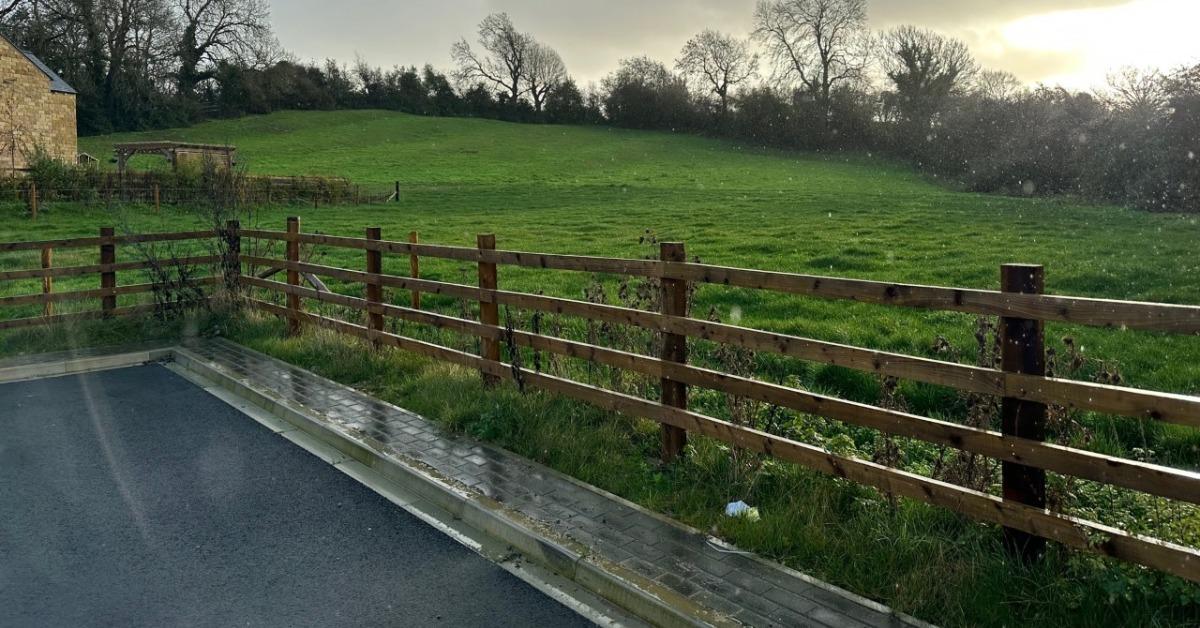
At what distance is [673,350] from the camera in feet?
17.7

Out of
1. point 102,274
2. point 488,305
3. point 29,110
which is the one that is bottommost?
point 488,305

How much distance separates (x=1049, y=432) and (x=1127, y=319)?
2696 millimetres

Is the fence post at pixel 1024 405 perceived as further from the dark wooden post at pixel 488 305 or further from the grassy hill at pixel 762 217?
the grassy hill at pixel 762 217

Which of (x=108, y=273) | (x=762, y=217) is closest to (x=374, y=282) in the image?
(x=108, y=273)

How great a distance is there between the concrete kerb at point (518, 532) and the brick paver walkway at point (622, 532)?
0.07m

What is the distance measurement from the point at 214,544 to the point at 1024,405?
4.21 meters

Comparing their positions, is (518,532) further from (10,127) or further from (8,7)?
(8,7)

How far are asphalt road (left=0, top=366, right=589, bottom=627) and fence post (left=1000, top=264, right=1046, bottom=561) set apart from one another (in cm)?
205

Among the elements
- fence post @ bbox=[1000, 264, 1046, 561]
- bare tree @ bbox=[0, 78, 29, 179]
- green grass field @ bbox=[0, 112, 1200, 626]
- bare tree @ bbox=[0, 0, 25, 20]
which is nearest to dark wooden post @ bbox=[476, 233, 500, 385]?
green grass field @ bbox=[0, 112, 1200, 626]

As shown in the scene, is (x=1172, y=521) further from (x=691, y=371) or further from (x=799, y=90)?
(x=799, y=90)

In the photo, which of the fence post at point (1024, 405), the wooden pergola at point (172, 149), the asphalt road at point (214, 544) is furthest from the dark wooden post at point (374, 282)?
the wooden pergola at point (172, 149)

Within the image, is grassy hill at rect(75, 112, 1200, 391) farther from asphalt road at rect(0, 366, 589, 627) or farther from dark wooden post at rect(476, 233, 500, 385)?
asphalt road at rect(0, 366, 589, 627)

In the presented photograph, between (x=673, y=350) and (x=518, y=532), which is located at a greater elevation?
(x=673, y=350)

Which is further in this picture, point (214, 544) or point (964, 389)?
point (214, 544)
